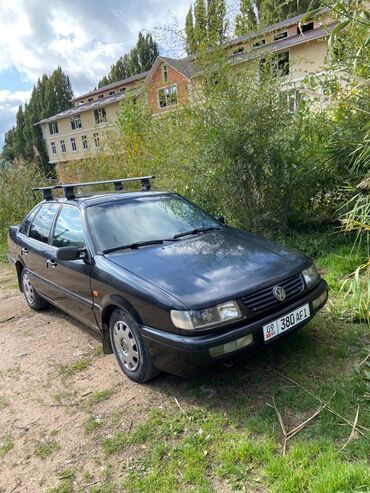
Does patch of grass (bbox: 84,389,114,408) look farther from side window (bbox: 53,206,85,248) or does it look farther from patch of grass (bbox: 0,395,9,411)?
side window (bbox: 53,206,85,248)

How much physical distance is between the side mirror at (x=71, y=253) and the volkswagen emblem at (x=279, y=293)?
1.72 meters

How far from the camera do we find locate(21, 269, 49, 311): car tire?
5.31m

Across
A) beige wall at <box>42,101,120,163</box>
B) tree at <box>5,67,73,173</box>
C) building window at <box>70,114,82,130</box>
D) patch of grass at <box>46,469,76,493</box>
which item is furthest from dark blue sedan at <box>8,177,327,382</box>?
tree at <box>5,67,73,173</box>

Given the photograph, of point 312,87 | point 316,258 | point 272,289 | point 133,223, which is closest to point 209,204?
point 316,258

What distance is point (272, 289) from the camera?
296 centimetres

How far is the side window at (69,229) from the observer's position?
3921 mm

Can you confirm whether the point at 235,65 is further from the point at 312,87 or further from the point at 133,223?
the point at 133,223

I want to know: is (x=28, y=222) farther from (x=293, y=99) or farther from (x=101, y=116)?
(x=101, y=116)

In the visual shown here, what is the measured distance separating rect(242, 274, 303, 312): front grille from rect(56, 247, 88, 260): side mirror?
160cm

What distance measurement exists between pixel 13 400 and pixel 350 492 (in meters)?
2.69

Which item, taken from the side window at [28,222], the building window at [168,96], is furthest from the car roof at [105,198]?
the building window at [168,96]

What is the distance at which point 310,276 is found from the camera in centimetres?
333

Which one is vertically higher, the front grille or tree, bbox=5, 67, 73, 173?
tree, bbox=5, 67, 73, 173

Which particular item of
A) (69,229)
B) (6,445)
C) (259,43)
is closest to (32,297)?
(69,229)
